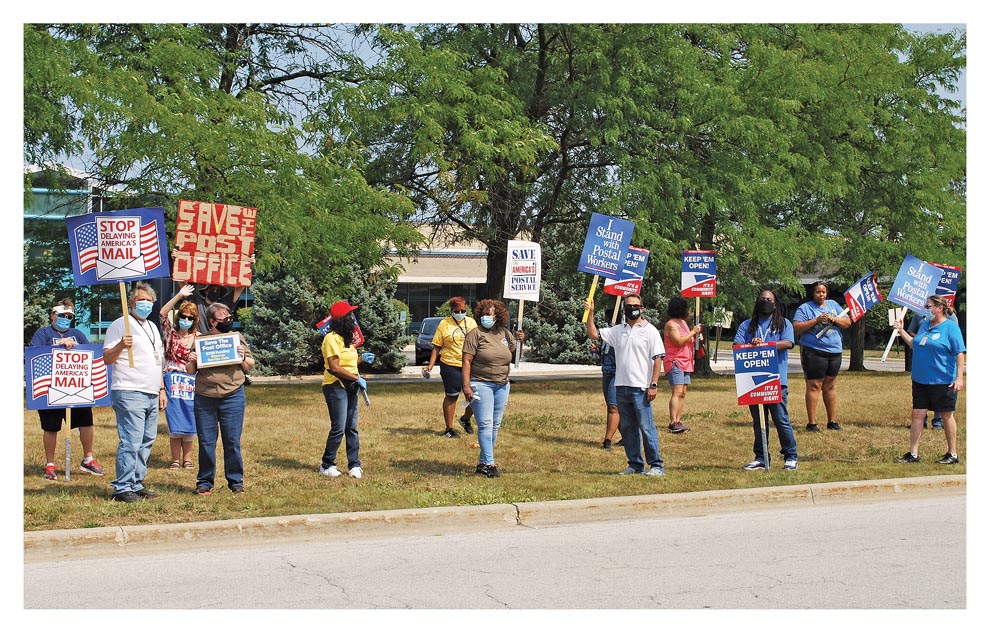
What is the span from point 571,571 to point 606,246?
636cm

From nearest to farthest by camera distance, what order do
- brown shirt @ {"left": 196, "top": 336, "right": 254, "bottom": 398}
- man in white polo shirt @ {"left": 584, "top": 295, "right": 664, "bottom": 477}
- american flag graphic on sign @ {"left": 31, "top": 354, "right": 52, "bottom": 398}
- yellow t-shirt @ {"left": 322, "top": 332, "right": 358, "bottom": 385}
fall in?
brown shirt @ {"left": 196, "top": 336, "right": 254, "bottom": 398}
american flag graphic on sign @ {"left": 31, "top": 354, "right": 52, "bottom": 398}
yellow t-shirt @ {"left": 322, "top": 332, "right": 358, "bottom": 385}
man in white polo shirt @ {"left": 584, "top": 295, "right": 664, "bottom": 477}

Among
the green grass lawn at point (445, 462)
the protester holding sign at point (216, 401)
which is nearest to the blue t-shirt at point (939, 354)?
the green grass lawn at point (445, 462)

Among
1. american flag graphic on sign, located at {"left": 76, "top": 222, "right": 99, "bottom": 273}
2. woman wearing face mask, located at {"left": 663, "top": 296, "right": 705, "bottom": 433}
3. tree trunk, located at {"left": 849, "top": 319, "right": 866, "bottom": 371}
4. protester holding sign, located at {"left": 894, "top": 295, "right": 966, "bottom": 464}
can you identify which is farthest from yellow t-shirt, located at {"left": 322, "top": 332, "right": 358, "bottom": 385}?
tree trunk, located at {"left": 849, "top": 319, "right": 866, "bottom": 371}

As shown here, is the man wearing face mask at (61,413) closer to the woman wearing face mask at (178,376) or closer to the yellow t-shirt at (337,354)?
the woman wearing face mask at (178,376)

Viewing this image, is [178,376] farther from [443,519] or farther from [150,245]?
[443,519]

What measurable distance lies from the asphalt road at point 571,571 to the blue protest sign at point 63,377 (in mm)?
2471

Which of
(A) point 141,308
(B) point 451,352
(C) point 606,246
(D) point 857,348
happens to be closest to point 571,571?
(A) point 141,308

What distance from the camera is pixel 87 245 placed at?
9062 millimetres

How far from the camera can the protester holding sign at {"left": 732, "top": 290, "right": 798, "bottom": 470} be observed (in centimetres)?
1033

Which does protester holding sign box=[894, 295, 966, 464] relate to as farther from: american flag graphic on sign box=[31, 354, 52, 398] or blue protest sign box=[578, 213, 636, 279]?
american flag graphic on sign box=[31, 354, 52, 398]

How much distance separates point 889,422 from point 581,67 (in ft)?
29.6

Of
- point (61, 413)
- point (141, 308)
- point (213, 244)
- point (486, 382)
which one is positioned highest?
point (213, 244)

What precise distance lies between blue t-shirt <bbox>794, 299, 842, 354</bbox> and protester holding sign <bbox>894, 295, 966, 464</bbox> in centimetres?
220

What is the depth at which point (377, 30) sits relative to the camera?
18.7 meters
